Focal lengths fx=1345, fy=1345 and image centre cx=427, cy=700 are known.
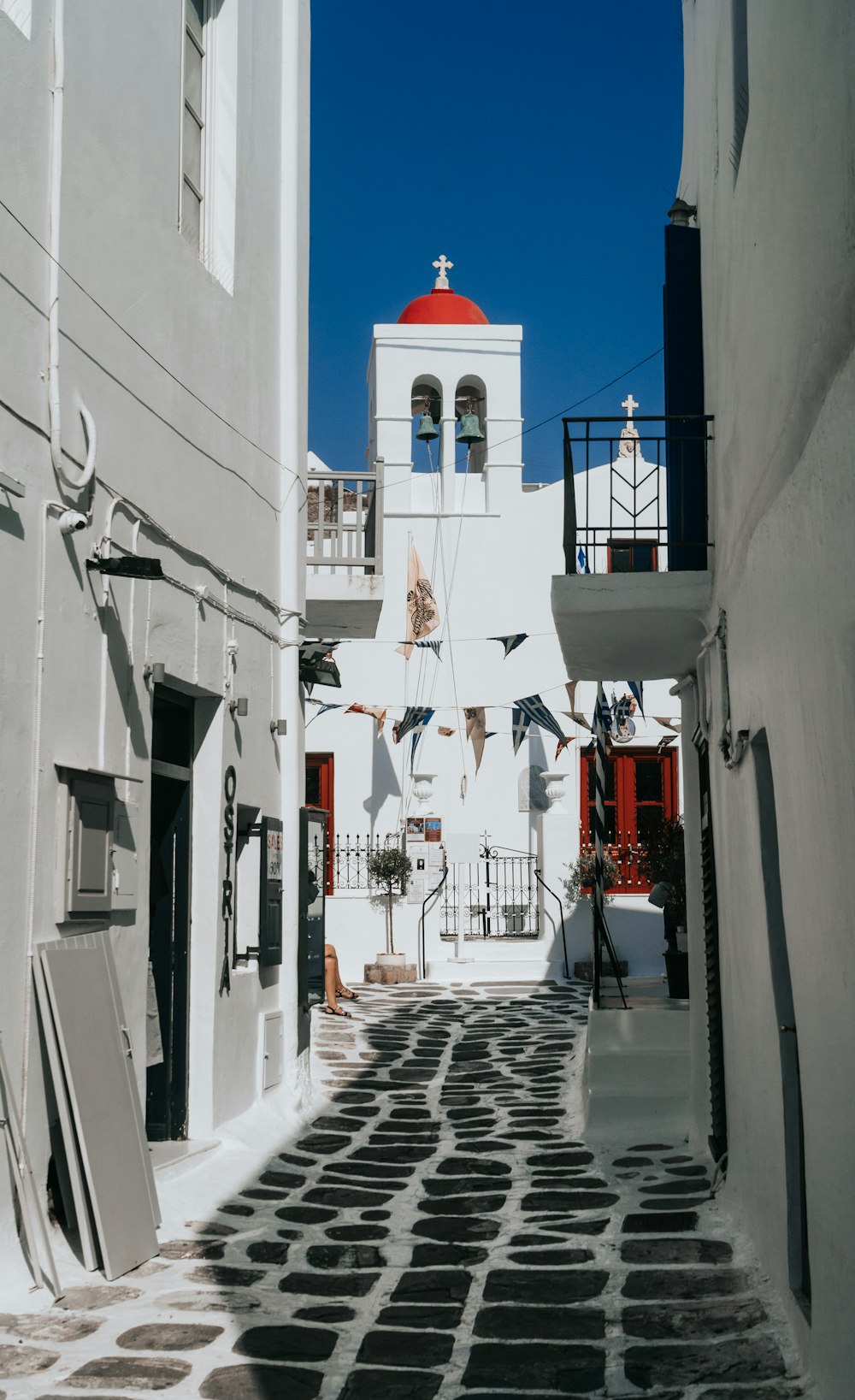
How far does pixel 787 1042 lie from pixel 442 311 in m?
17.5

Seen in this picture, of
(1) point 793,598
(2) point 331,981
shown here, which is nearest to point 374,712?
(2) point 331,981

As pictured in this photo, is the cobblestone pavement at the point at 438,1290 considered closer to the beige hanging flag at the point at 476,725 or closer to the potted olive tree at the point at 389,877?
the potted olive tree at the point at 389,877

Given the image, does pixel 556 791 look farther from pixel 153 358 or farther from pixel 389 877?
pixel 153 358

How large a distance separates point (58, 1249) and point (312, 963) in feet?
15.5

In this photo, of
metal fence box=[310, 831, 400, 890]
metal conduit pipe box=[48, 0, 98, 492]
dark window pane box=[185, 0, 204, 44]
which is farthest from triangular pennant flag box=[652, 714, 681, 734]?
metal conduit pipe box=[48, 0, 98, 492]

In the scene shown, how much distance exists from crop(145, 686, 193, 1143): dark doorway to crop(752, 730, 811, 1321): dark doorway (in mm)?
3395

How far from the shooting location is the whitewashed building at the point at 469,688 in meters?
18.1

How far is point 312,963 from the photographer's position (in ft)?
32.9

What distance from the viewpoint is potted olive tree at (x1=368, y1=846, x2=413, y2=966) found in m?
16.8

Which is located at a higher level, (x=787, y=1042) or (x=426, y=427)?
(x=426, y=427)

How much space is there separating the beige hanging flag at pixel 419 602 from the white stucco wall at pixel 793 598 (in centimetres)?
1297

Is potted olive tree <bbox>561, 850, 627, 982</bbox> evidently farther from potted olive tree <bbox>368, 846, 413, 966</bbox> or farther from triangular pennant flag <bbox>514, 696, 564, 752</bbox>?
potted olive tree <bbox>368, 846, 413, 966</bbox>

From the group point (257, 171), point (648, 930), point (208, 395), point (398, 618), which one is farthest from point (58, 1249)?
point (398, 618)

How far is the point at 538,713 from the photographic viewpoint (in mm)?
18484
